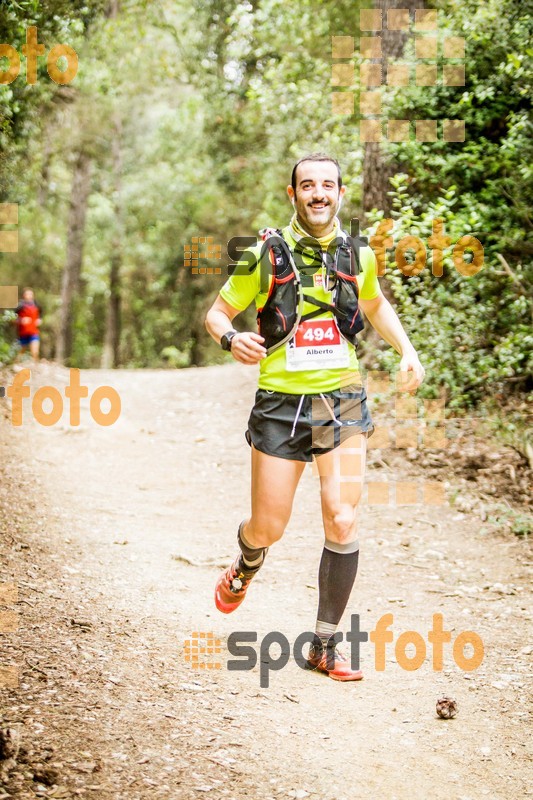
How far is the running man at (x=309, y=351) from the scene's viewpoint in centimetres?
369

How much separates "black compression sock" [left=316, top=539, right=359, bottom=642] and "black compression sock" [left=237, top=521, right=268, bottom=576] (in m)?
0.34

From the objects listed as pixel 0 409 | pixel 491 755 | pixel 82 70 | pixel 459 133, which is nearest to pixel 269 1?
pixel 82 70

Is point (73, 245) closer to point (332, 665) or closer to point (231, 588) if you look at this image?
point (231, 588)

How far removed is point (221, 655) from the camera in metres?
4.02

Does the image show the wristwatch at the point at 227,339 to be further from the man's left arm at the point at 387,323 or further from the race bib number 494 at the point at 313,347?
the man's left arm at the point at 387,323

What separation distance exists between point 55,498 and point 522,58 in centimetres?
555

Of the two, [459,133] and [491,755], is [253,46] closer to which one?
[459,133]

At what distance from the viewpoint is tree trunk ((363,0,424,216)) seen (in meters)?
8.98

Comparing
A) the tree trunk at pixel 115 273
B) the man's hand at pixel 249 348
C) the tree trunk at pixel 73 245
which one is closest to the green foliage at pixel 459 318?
the man's hand at pixel 249 348

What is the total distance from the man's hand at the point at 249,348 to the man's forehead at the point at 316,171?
82 centimetres

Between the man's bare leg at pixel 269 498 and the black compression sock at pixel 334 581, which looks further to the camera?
the black compression sock at pixel 334 581

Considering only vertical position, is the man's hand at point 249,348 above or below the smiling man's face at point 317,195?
below

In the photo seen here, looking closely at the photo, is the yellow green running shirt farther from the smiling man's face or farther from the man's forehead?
the man's forehead

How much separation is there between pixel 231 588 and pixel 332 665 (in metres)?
0.66
